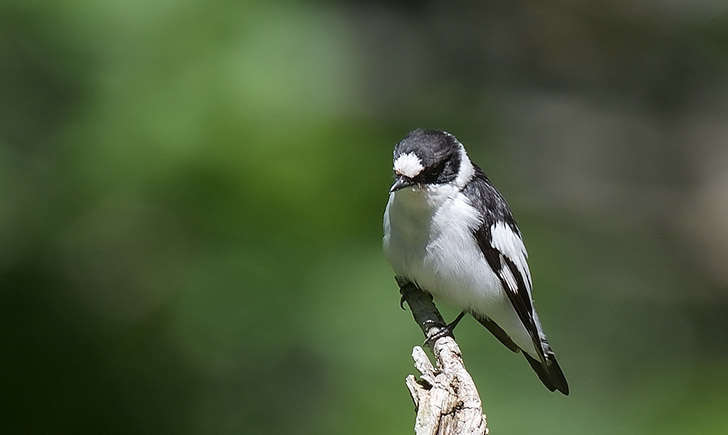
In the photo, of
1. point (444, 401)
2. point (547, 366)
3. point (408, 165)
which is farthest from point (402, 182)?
point (547, 366)

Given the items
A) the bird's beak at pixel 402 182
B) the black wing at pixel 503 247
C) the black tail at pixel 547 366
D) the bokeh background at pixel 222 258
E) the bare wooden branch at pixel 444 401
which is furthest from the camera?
the bokeh background at pixel 222 258

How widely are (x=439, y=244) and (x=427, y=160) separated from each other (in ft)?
1.12

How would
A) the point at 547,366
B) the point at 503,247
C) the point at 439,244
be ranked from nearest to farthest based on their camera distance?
1. the point at 439,244
2. the point at 503,247
3. the point at 547,366

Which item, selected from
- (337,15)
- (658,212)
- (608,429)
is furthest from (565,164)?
(608,429)

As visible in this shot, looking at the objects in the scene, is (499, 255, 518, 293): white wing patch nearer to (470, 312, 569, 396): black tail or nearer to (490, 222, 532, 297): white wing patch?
(490, 222, 532, 297): white wing patch

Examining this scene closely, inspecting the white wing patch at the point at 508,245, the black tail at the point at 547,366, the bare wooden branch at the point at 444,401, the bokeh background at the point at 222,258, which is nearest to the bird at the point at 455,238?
the white wing patch at the point at 508,245

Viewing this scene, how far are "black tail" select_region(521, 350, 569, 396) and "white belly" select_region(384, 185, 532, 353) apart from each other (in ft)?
1.51

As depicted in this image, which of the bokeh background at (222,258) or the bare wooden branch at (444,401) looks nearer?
the bare wooden branch at (444,401)

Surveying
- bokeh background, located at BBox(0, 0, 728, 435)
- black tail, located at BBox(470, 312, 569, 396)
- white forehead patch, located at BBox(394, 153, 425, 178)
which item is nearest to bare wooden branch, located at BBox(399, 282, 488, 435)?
white forehead patch, located at BBox(394, 153, 425, 178)

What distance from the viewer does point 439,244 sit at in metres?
3.42

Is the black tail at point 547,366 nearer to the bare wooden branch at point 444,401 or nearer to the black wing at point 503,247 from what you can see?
the black wing at point 503,247

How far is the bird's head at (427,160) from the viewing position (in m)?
3.16

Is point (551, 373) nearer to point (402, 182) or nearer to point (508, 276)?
point (508, 276)

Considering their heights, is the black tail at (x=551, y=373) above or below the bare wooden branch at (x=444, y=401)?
above
